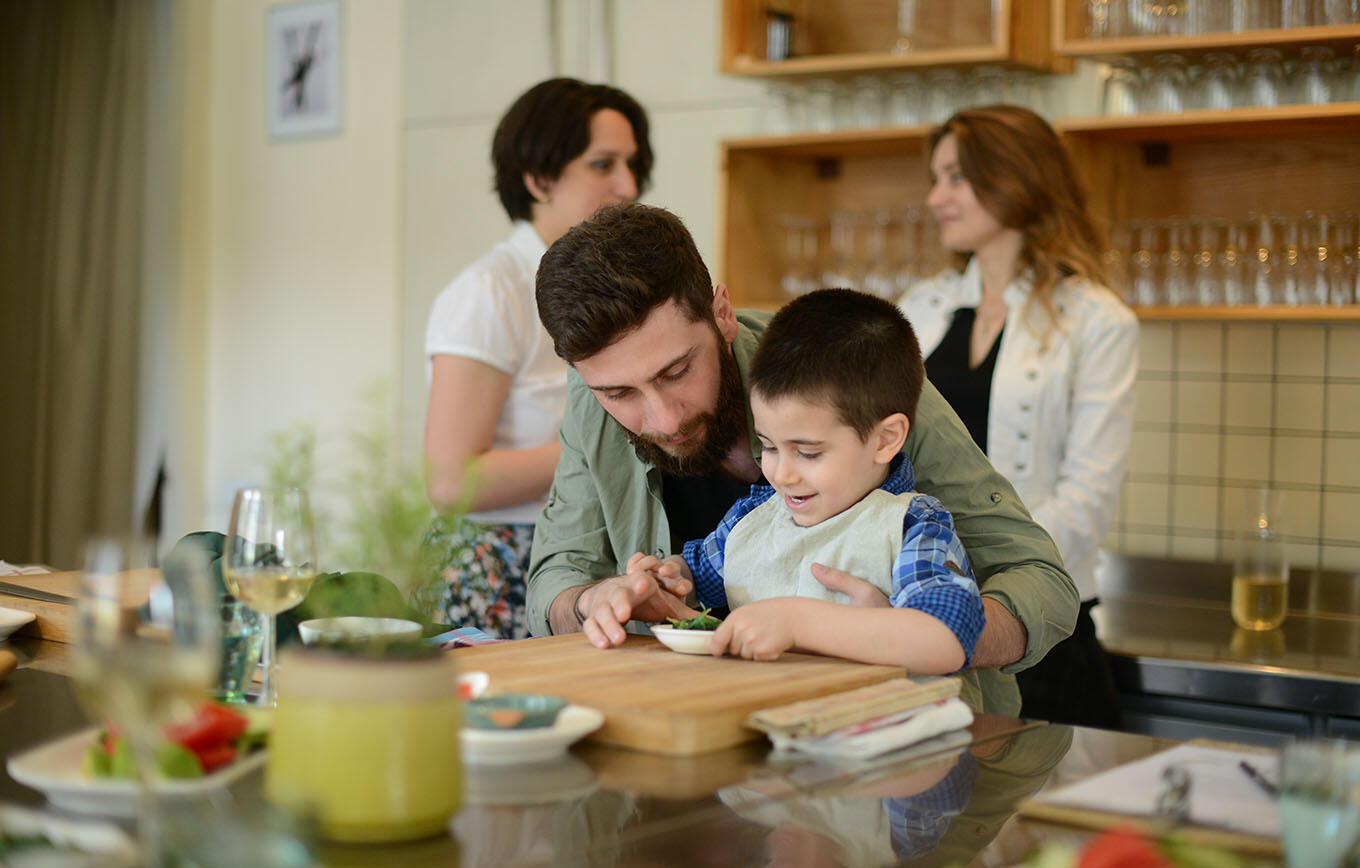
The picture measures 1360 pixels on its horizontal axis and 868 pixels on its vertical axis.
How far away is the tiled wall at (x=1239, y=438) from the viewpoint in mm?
3074

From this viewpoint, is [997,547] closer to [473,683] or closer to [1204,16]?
[473,683]

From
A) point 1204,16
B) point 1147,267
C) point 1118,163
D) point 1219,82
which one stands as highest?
point 1204,16

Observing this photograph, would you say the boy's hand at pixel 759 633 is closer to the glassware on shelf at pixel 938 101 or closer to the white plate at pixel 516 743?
the white plate at pixel 516 743

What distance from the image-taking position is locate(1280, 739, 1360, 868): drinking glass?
32.5 inches

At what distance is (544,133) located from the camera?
2.63 m

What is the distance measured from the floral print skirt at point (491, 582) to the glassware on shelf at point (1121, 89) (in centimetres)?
152

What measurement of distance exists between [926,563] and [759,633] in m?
0.22

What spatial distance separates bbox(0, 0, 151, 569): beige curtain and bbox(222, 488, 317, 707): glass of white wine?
133 inches

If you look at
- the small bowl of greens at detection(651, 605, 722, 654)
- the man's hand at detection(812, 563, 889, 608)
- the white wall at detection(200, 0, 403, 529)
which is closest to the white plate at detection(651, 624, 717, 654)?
the small bowl of greens at detection(651, 605, 722, 654)

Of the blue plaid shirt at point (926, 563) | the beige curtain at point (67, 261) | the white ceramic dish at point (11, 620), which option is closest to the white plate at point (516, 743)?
the blue plaid shirt at point (926, 563)

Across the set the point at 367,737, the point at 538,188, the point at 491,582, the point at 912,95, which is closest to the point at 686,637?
the point at 367,737

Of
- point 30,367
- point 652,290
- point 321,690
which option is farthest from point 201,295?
point 321,690

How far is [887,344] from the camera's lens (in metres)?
1.68

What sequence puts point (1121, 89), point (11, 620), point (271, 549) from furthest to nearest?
1. point (1121, 89)
2. point (11, 620)
3. point (271, 549)
